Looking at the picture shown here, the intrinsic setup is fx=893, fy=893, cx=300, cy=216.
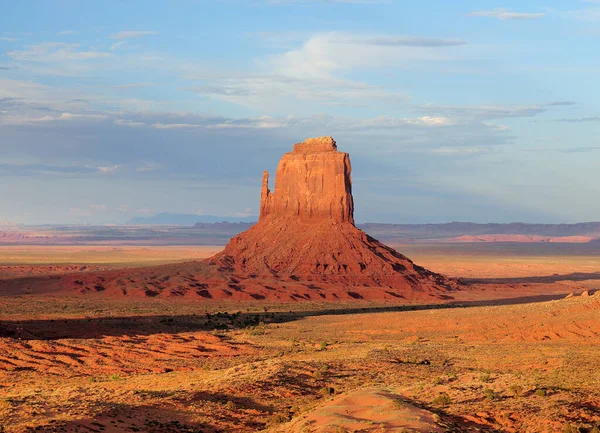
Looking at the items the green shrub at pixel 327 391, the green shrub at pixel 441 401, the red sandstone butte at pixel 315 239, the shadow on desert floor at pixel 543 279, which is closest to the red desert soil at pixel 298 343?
the green shrub at pixel 441 401

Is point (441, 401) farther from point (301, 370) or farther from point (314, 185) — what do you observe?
point (314, 185)

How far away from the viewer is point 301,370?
1130 inches

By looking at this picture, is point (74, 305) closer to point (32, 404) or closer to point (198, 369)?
point (198, 369)

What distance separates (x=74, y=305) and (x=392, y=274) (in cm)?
3324

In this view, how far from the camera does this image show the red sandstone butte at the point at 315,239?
292 ft

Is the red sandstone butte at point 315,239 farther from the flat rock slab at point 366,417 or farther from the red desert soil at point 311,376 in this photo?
the flat rock slab at point 366,417

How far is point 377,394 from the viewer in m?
23.7

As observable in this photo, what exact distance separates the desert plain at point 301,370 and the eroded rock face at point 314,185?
2865cm

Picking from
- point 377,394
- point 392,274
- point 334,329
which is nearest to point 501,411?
point 377,394

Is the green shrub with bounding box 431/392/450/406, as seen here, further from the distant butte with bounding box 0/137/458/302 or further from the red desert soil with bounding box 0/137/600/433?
the distant butte with bounding box 0/137/458/302

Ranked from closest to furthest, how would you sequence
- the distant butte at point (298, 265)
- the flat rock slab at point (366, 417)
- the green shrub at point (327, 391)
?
the flat rock slab at point (366, 417) < the green shrub at point (327, 391) < the distant butte at point (298, 265)

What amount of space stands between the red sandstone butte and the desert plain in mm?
22672

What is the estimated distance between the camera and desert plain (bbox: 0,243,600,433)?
2133 centimetres

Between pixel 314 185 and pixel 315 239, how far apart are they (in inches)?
249
